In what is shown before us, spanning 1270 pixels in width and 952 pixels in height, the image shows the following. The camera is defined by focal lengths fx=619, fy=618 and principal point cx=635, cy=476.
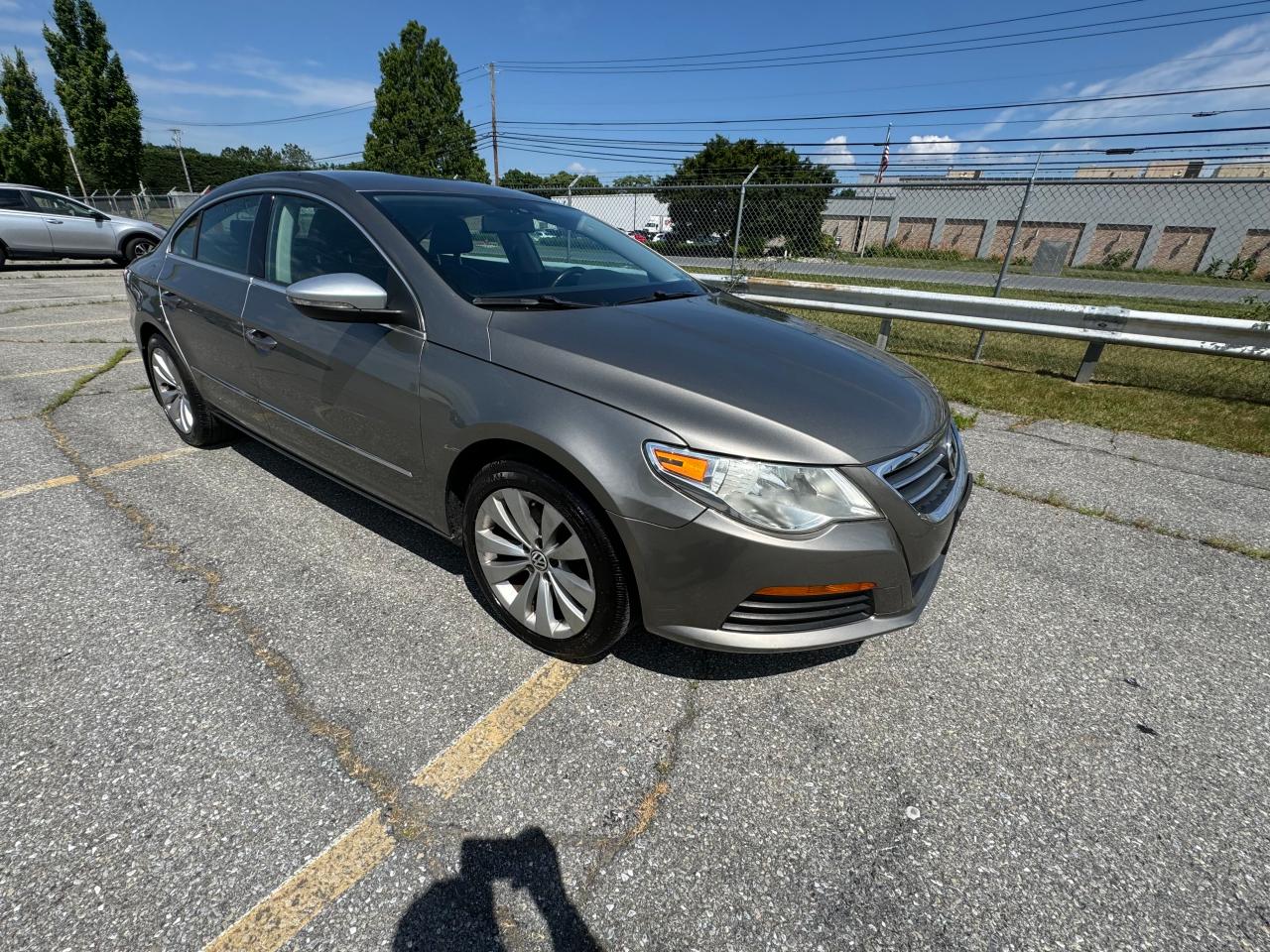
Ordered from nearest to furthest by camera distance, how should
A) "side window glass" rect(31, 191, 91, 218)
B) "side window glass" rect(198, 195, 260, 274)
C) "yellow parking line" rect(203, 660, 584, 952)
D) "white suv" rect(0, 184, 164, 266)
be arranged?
"yellow parking line" rect(203, 660, 584, 952) → "side window glass" rect(198, 195, 260, 274) → "white suv" rect(0, 184, 164, 266) → "side window glass" rect(31, 191, 91, 218)

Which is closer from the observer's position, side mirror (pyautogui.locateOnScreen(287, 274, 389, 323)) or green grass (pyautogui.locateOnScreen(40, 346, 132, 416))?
side mirror (pyautogui.locateOnScreen(287, 274, 389, 323))

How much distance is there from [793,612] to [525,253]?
2.00 m

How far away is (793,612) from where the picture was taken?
1.84m

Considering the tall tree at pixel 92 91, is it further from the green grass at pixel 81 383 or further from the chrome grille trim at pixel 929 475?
the chrome grille trim at pixel 929 475

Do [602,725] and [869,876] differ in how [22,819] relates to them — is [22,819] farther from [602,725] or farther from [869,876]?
[869,876]

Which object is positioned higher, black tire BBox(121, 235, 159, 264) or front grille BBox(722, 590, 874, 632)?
front grille BBox(722, 590, 874, 632)

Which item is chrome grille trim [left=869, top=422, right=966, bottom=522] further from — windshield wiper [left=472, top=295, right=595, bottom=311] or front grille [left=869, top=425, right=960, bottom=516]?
windshield wiper [left=472, top=295, right=595, bottom=311]

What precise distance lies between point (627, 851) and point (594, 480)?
0.98 metres

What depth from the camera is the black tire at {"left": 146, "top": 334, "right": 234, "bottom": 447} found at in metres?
3.63

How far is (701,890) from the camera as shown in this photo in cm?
150

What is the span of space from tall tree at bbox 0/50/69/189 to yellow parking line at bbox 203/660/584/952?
42.2 meters

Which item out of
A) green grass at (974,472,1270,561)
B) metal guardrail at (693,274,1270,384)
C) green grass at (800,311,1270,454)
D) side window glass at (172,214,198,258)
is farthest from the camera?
metal guardrail at (693,274,1270,384)

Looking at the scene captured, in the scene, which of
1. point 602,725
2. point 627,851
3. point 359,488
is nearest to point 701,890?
point 627,851

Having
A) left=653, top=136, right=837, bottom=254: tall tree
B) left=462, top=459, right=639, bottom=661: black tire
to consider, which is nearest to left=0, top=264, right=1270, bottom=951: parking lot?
left=462, top=459, right=639, bottom=661: black tire
